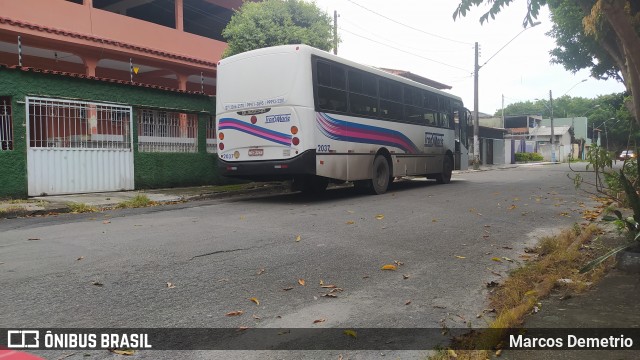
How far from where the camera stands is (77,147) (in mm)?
11273

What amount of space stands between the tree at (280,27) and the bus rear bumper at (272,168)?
707cm

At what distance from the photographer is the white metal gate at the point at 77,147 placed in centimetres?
1056

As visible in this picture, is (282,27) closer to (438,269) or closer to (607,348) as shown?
(438,269)

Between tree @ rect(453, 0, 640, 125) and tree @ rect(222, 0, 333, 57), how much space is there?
24.6ft

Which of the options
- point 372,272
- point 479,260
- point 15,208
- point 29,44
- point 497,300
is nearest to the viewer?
point 497,300

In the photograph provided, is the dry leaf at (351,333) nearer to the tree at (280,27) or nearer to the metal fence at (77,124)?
the metal fence at (77,124)

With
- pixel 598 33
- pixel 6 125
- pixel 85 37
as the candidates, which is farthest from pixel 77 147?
pixel 598 33

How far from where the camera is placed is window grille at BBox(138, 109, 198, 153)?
12.9 m

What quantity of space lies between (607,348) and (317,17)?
16.0 m

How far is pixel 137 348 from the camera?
3014mm

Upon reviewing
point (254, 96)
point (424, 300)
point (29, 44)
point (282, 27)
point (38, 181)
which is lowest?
point (424, 300)

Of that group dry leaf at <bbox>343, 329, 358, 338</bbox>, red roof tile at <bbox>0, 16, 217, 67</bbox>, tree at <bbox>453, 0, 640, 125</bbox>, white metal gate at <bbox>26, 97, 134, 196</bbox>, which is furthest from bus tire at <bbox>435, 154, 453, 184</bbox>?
dry leaf at <bbox>343, 329, 358, 338</bbox>

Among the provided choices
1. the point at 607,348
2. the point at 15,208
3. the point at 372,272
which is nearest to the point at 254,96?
the point at 15,208

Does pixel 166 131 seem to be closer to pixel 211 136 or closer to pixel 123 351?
pixel 211 136
